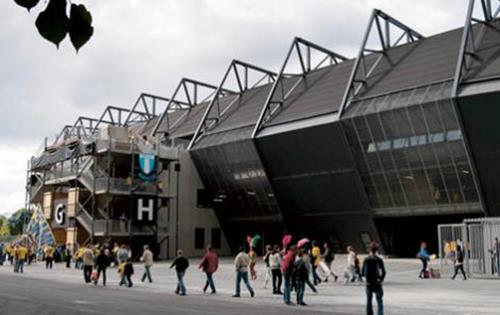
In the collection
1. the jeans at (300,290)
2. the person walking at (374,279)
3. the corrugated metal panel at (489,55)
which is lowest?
the jeans at (300,290)

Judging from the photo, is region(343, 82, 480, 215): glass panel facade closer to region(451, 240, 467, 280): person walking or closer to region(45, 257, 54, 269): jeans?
region(451, 240, 467, 280): person walking

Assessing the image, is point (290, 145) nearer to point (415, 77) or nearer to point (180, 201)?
point (415, 77)

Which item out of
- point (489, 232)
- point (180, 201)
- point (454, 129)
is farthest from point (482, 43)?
point (180, 201)

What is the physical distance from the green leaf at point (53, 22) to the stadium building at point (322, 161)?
115 feet

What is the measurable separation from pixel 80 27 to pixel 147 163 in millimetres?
47077

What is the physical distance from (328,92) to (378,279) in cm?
3729

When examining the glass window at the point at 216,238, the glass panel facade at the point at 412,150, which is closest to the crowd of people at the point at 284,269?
the glass panel facade at the point at 412,150

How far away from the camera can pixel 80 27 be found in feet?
7.50

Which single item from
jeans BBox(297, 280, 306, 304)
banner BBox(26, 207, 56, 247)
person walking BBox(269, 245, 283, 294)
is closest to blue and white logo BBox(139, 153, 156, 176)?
banner BBox(26, 207, 56, 247)

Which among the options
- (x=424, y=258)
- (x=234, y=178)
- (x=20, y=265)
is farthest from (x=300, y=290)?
(x=234, y=178)

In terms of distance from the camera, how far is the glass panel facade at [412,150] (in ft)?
125

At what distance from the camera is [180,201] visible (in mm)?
55156

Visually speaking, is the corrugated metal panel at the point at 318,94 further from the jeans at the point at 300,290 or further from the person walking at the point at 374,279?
the person walking at the point at 374,279

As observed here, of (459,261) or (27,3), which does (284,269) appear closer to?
(459,261)
